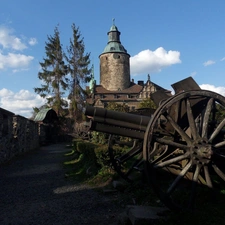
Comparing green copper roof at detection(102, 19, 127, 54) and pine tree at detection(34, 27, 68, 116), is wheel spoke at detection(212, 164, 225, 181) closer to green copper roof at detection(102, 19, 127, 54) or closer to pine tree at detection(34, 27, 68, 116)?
pine tree at detection(34, 27, 68, 116)

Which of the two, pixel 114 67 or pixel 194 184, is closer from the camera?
pixel 194 184

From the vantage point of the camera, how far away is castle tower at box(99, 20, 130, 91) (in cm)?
5522

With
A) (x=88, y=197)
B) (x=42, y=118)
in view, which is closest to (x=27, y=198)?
(x=88, y=197)

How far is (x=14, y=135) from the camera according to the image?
14.3 meters

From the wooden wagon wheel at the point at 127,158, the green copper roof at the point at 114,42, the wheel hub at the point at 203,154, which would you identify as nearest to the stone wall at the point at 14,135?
the wooden wagon wheel at the point at 127,158

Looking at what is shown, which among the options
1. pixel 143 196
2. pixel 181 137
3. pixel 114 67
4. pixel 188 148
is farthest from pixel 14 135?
pixel 114 67

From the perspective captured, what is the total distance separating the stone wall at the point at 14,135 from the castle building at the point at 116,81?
36.4m

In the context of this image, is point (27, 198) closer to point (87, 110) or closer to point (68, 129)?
point (87, 110)

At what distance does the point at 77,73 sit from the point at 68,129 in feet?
28.5

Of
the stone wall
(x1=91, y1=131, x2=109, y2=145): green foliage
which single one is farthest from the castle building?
(x1=91, y1=131, x2=109, y2=145): green foliage

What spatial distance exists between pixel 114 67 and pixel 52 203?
166 ft

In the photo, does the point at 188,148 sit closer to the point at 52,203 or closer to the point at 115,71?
the point at 52,203

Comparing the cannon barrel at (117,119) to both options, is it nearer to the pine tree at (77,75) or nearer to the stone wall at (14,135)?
the stone wall at (14,135)

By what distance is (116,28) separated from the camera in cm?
5853
